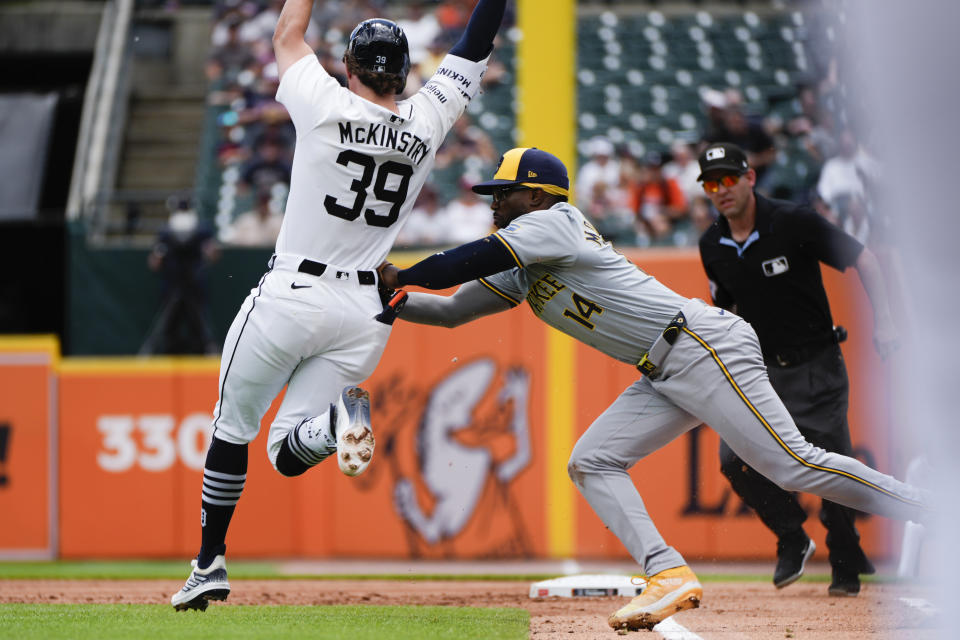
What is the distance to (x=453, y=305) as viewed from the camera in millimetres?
4984

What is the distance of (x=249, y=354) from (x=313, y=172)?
0.73m

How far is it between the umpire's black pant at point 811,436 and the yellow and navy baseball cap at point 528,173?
1821 mm

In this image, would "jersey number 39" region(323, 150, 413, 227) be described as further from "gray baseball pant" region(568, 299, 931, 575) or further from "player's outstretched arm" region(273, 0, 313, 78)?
"gray baseball pant" region(568, 299, 931, 575)

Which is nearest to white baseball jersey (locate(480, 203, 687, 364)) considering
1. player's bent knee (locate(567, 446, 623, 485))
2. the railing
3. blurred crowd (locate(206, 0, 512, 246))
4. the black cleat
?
player's bent knee (locate(567, 446, 623, 485))

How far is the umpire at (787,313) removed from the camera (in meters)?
5.73

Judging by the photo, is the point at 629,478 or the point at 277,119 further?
the point at 277,119

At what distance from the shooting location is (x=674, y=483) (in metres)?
7.89

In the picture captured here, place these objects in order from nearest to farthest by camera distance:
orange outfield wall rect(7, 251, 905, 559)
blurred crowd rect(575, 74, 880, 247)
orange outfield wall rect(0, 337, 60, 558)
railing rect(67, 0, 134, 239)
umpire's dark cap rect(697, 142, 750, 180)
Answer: umpire's dark cap rect(697, 142, 750, 180), orange outfield wall rect(7, 251, 905, 559), orange outfield wall rect(0, 337, 60, 558), blurred crowd rect(575, 74, 880, 247), railing rect(67, 0, 134, 239)

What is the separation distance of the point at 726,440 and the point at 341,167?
182cm

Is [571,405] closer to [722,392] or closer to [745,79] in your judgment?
[722,392]

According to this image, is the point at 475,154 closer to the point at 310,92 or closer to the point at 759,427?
the point at 310,92

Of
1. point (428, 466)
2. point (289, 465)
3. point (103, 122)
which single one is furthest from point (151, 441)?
point (103, 122)

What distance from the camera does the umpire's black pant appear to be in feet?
19.2

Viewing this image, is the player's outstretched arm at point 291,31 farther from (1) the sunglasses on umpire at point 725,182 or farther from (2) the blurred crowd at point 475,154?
(2) the blurred crowd at point 475,154
